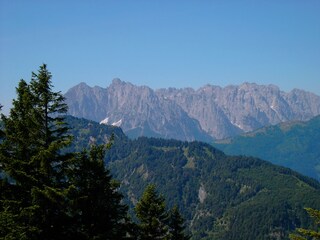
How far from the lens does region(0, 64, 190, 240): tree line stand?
2672cm

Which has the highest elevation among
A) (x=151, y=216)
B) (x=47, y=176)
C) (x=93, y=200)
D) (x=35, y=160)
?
(x=35, y=160)

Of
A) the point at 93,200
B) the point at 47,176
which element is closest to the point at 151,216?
the point at 93,200

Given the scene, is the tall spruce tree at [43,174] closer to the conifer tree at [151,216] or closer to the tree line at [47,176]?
the tree line at [47,176]

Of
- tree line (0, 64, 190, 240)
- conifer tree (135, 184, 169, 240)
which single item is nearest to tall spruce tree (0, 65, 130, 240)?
tree line (0, 64, 190, 240)

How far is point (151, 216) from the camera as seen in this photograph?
43.3 m

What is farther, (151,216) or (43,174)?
(151,216)

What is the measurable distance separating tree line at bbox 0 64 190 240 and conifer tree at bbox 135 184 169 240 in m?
10.1

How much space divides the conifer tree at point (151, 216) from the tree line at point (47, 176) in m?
10.1

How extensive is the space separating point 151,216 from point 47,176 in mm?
17831

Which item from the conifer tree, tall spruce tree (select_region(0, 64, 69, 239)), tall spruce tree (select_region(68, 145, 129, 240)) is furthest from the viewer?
the conifer tree

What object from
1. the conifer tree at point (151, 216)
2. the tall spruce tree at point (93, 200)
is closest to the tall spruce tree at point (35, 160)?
the tall spruce tree at point (93, 200)

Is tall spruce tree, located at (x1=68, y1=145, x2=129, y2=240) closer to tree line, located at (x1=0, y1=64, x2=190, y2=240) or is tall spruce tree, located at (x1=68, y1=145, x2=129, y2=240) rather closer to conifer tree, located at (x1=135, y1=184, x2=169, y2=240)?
tree line, located at (x1=0, y1=64, x2=190, y2=240)

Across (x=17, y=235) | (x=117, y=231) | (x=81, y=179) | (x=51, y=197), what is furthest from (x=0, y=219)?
(x=117, y=231)

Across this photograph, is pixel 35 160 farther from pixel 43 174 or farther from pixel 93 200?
pixel 93 200
